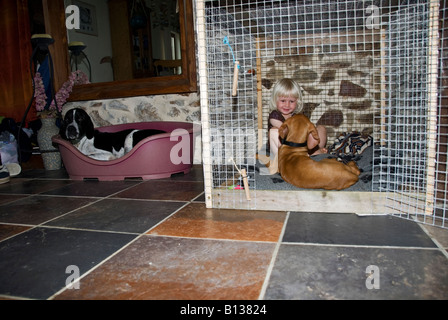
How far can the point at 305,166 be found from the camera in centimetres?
159

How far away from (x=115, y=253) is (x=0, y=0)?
3784 millimetres

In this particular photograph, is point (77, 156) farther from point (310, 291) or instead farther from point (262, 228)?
point (310, 291)

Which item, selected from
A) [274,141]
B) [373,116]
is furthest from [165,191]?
[373,116]

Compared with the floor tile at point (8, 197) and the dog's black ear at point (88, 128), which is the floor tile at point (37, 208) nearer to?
the floor tile at point (8, 197)

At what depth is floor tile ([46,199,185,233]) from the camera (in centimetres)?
147

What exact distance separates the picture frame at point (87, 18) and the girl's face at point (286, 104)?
125 inches

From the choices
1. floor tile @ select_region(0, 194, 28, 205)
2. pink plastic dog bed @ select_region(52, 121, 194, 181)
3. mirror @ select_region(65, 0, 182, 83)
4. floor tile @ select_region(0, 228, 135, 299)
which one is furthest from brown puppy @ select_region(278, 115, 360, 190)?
mirror @ select_region(65, 0, 182, 83)

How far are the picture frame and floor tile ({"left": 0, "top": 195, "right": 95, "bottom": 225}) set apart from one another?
10.1 feet

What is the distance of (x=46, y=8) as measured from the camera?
345 centimetres

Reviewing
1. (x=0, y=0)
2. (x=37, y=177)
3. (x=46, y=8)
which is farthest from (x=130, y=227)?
(x=0, y=0)

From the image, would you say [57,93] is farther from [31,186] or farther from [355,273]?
[355,273]

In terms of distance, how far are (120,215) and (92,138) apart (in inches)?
59.9

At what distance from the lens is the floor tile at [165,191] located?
1968 millimetres
